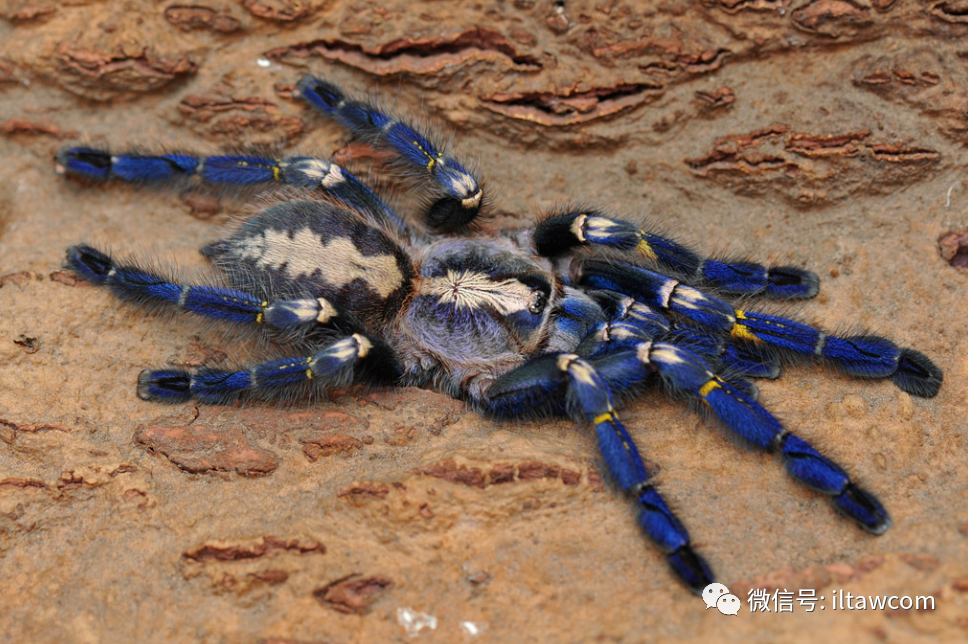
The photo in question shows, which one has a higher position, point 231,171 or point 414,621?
point 231,171

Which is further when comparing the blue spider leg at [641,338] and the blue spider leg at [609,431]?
the blue spider leg at [641,338]

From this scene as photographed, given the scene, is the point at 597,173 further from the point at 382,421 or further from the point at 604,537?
the point at 604,537

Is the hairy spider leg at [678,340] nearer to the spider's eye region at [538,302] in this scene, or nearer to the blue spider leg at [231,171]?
the spider's eye region at [538,302]

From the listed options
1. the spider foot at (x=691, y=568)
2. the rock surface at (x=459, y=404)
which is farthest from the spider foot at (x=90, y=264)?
the spider foot at (x=691, y=568)

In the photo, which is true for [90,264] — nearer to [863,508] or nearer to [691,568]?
[691,568]

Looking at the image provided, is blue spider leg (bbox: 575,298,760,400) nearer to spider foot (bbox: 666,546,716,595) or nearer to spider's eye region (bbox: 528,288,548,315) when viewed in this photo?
spider's eye region (bbox: 528,288,548,315)

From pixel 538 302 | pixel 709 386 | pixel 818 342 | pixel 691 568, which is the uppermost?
pixel 818 342

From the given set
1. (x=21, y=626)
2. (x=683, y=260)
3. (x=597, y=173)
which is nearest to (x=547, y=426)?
(x=683, y=260)

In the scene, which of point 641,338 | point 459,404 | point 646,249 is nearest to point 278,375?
point 459,404
